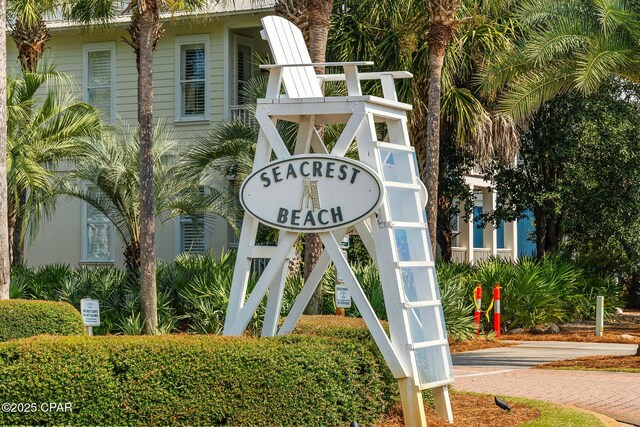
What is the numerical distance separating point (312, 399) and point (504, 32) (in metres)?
17.9

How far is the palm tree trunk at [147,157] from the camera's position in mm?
17688

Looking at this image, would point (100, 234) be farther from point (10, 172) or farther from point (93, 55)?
point (10, 172)

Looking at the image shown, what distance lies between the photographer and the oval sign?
9.38 m

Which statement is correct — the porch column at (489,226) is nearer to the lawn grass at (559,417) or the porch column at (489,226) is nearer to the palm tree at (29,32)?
the palm tree at (29,32)

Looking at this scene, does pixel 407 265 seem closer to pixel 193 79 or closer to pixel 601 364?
pixel 601 364

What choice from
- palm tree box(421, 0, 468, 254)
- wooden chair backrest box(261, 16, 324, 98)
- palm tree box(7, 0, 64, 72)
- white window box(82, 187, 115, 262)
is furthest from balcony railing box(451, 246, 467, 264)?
wooden chair backrest box(261, 16, 324, 98)

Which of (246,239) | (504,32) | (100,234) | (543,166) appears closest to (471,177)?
(543,166)

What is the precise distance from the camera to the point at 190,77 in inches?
1095

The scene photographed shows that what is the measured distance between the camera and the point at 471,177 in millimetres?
29719

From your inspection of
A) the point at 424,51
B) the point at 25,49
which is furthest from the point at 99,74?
the point at 424,51

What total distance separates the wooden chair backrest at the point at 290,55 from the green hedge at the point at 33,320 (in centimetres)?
436

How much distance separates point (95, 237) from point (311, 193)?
65.2 feet

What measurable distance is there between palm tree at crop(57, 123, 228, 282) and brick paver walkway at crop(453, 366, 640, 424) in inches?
270

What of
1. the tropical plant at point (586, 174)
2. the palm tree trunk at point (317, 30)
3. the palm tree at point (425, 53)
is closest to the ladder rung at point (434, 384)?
the palm tree trunk at point (317, 30)
